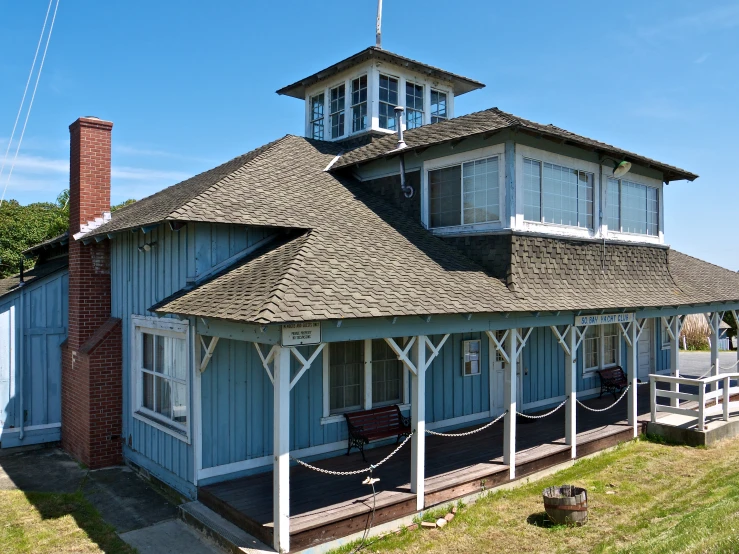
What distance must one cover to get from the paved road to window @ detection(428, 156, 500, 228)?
1336 cm

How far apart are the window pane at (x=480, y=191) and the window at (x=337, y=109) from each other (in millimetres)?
5989

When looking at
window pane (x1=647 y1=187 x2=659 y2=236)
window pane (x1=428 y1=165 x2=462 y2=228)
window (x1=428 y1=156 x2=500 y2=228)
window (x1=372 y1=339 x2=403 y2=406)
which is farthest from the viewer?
window pane (x1=647 y1=187 x2=659 y2=236)

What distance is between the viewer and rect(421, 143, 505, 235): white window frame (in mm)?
10586

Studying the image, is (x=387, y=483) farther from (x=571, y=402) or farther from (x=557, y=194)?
(x=557, y=194)

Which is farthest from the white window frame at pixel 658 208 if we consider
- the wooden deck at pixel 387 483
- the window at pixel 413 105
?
the window at pixel 413 105

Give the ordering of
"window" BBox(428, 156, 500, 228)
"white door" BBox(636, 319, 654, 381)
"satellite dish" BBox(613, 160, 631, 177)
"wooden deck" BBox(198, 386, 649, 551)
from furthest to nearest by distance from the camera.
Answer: "white door" BBox(636, 319, 654, 381) < "satellite dish" BBox(613, 160, 631, 177) < "window" BBox(428, 156, 500, 228) < "wooden deck" BBox(198, 386, 649, 551)

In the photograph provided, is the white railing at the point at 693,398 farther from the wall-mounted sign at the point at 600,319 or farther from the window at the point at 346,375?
the window at the point at 346,375

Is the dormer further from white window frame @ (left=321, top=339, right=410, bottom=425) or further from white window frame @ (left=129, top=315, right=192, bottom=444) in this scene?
white window frame @ (left=129, top=315, right=192, bottom=444)

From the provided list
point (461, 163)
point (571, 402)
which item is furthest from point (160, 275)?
point (571, 402)

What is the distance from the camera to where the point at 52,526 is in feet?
A: 26.7

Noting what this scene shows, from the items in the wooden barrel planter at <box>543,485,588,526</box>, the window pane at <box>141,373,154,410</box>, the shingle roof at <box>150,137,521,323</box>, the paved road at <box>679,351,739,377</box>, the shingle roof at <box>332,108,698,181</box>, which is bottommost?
the paved road at <box>679,351,739,377</box>

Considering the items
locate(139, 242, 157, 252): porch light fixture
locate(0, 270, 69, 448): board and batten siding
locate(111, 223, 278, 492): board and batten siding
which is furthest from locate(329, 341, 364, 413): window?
locate(0, 270, 69, 448): board and batten siding

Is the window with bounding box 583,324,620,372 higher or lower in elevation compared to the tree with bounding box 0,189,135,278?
lower

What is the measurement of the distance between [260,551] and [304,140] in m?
10.2
